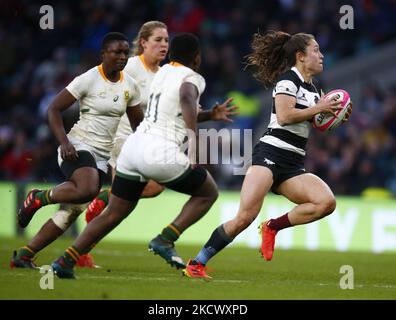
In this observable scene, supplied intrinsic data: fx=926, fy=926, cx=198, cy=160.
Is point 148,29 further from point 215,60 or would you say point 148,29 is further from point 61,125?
point 215,60

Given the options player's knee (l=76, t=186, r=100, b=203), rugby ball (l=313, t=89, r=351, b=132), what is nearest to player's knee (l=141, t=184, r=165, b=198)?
player's knee (l=76, t=186, r=100, b=203)

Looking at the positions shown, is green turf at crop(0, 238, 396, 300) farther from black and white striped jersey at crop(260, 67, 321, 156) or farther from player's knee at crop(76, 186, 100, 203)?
black and white striped jersey at crop(260, 67, 321, 156)

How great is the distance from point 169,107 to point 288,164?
1558mm

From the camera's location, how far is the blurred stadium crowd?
18.2 m

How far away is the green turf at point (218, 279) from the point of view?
7.80 meters

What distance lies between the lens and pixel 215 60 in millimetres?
20938

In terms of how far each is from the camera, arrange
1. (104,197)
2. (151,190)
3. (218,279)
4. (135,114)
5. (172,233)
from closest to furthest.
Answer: (172,233) < (218,279) < (135,114) < (104,197) < (151,190)

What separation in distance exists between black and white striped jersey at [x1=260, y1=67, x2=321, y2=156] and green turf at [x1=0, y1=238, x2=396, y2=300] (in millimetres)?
1386

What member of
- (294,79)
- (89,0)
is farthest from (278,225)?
(89,0)

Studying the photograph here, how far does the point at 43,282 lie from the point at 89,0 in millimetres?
16033

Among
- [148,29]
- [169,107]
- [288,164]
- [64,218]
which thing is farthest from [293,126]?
[64,218]

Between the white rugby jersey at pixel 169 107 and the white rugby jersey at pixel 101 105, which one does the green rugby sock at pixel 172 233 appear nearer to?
the white rugby jersey at pixel 169 107

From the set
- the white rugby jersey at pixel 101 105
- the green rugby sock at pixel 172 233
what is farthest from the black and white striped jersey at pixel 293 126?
the white rugby jersey at pixel 101 105

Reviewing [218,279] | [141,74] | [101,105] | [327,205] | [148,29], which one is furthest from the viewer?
[141,74]
